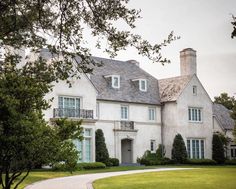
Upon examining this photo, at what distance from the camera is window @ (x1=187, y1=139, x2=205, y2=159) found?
49575mm

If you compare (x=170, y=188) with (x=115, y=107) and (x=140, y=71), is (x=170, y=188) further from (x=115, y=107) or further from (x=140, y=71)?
(x=140, y=71)

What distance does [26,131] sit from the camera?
40.1ft

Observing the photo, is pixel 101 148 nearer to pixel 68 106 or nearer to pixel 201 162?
pixel 68 106

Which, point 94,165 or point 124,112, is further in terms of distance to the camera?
point 124,112

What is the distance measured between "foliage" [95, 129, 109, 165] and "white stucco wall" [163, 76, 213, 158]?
933cm

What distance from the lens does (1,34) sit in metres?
A: 14.0

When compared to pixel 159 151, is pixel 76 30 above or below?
above

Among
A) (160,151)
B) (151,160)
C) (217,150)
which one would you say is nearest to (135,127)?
(151,160)

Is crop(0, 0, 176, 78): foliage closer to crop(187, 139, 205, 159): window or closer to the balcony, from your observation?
the balcony

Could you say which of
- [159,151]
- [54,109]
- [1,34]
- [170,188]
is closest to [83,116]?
[54,109]

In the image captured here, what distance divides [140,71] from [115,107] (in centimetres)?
896

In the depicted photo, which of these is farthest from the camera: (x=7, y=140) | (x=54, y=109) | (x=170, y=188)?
(x=54, y=109)

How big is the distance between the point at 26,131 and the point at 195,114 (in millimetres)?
40455

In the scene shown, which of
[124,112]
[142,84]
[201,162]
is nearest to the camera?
[124,112]
